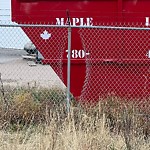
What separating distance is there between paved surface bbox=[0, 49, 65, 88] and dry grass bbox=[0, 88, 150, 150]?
3.27m

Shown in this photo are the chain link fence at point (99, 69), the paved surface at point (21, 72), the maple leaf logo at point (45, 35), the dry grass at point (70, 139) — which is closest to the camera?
the dry grass at point (70, 139)

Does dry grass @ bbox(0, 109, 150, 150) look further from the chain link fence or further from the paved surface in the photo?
the paved surface

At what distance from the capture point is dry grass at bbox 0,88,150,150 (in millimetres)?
5930

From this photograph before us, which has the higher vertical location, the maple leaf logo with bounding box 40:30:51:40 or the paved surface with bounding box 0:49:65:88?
the maple leaf logo with bounding box 40:30:51:40

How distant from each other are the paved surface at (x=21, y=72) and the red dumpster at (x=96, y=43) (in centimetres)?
287

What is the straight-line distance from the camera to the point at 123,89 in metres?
8.91

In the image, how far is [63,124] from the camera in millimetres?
6656

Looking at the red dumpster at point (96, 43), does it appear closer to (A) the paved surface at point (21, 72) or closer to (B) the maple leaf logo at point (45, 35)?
(B) the maple leaf logo at point (45, 35)

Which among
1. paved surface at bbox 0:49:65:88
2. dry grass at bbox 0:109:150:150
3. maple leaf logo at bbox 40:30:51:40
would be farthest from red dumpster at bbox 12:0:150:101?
paved surface at bbox 0:49:65:88

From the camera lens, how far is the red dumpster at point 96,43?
8562 millimetres

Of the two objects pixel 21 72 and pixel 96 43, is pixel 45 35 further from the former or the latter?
pixel 21 72

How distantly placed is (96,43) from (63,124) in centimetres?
247

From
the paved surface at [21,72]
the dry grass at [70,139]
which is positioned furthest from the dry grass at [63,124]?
the paved surface at [21,72]

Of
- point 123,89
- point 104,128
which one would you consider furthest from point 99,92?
point 104,128
